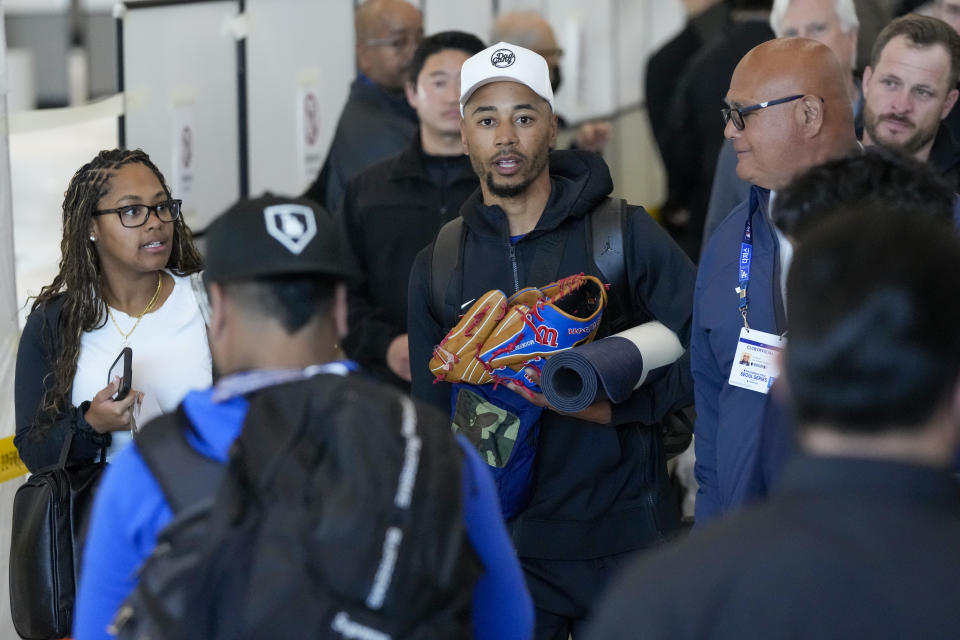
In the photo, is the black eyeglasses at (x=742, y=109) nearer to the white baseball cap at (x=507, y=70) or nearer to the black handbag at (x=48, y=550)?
the white baseball cap at (x=507, y=70)

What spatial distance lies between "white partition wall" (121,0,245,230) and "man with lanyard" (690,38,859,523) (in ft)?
9.15

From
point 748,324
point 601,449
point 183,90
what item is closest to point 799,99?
point 748,324

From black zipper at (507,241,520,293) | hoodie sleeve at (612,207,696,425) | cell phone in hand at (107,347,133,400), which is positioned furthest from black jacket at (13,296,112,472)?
hoodie sleeve at (612,207,696,425)

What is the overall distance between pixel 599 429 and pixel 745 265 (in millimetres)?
656

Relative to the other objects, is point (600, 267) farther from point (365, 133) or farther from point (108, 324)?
point (365, 133)

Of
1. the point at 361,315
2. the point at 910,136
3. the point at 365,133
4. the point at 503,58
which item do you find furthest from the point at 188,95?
the point at 910,136

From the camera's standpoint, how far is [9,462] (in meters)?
4.21

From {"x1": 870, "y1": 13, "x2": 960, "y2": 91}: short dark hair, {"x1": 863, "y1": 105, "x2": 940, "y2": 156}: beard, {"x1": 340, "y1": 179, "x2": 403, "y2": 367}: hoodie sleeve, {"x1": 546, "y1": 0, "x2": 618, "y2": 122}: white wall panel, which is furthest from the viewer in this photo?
{"x1": 546, "y1": 0, "x2": 618, "y2": 122}: white wall panel

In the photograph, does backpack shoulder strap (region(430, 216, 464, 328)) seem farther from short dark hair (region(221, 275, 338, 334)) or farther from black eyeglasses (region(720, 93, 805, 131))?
short dark hair (region(221, 275, 338, 334))

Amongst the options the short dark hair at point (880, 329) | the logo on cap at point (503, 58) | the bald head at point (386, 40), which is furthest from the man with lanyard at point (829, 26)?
the short dark hair at point (880, 329)

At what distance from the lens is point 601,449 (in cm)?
350

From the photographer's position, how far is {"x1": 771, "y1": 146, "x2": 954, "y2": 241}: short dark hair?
2441 mm

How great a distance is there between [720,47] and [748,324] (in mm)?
3611

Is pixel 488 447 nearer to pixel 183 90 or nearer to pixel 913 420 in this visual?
pixel 913 420
